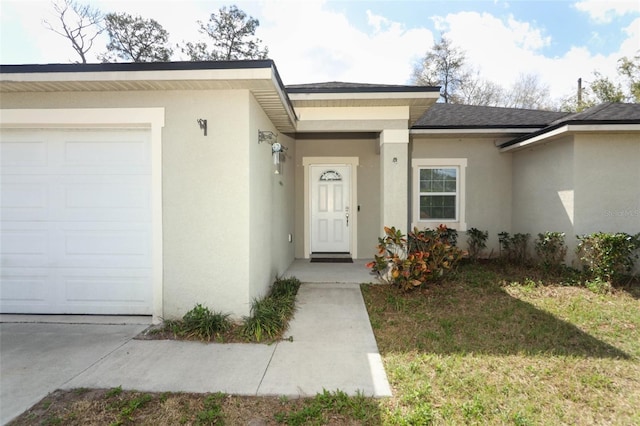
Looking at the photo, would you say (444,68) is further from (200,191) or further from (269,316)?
(269,316)

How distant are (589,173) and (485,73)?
16.6 meters

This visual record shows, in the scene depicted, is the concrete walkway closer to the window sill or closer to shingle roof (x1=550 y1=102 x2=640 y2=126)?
the window sill

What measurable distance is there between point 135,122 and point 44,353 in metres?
2.77

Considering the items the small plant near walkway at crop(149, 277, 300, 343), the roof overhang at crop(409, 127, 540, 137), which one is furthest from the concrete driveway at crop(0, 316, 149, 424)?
the roof overhang at crop(409, 127, 540, 137)

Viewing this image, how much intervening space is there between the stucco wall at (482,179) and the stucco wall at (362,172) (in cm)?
101

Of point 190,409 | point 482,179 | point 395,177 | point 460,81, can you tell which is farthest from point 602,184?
point 460,81

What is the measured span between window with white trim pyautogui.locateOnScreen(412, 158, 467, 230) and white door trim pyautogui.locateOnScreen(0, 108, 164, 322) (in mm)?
6060

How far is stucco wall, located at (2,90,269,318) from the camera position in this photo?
3.98 meters

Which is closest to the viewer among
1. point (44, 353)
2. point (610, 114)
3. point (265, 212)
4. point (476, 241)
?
point (44, 353)

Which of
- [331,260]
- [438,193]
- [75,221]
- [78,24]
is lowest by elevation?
[331,260]

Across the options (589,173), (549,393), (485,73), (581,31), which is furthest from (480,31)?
(549,393)

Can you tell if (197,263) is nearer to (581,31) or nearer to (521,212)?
(521,212)

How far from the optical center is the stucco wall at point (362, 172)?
807 cm

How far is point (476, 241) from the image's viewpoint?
795cm
